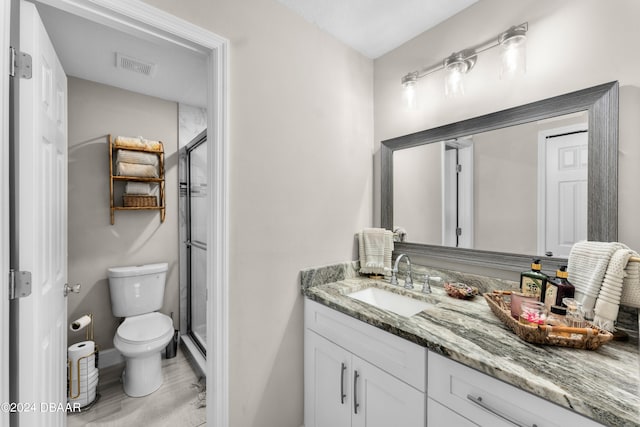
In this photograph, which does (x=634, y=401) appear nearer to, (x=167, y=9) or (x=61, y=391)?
(x=167, y=9)

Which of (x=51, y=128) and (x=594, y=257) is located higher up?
(x=51, y=128)

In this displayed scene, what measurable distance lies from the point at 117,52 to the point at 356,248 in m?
2.06

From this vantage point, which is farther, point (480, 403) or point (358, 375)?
point (358, 375)

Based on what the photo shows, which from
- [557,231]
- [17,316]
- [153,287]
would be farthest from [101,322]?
[557,231]

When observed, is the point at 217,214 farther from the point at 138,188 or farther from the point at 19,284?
the point at 138,188

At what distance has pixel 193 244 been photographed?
2.49 meters

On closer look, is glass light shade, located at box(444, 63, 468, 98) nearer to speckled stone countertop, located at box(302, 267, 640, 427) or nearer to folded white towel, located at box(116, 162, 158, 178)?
speckled stone countertop, located at box(302, 267, 640, 427)

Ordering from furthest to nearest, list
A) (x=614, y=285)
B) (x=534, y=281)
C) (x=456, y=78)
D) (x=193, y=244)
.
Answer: (x=193, y=244)
(x=456, y=78)
(x=534, y=281)
(x=614, y=285)

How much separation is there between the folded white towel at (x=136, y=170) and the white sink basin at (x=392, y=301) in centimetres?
201

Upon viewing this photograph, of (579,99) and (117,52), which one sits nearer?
(579,99)

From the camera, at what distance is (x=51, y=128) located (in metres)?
1.14

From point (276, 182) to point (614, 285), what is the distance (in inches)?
55.2

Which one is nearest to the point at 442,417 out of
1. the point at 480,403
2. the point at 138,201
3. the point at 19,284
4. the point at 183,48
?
the point at 480,403

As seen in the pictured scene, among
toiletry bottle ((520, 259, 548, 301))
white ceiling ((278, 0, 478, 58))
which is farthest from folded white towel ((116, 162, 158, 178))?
toiletry bottle ((520, 259, 548, 301))
